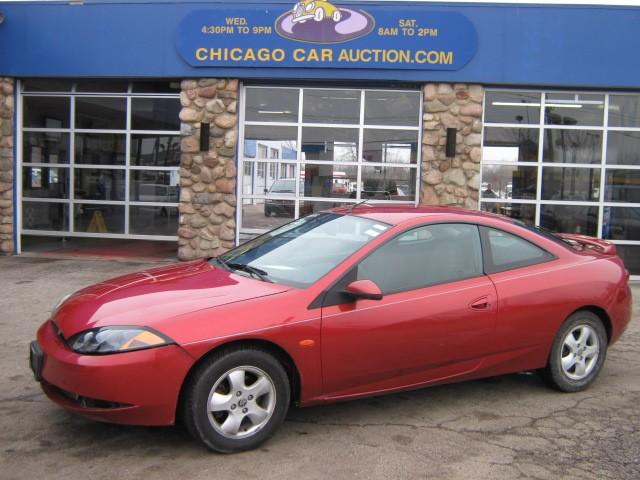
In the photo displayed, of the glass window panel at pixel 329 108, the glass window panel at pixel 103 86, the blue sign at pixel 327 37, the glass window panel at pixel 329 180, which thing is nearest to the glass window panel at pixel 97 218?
the glass window panel at pixel 103 86

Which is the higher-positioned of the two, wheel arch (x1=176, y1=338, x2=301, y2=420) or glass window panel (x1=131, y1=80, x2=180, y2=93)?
glass window panel (x1=131, y1=80, x2=180, y2=93)

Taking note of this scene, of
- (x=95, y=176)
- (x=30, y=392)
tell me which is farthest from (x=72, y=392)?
(x=95, y=176)

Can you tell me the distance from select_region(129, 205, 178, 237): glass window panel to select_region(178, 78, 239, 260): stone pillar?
1.11 m

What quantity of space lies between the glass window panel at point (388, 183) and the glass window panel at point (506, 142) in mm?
1331

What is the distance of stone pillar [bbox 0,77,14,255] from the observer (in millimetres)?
11234

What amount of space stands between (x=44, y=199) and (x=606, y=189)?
409 inches

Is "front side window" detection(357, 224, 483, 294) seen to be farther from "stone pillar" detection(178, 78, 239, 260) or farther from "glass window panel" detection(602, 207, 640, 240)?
"glass window panel" detection(602, 207, 640, 240)

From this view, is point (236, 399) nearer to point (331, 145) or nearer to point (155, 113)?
point (331, 145)

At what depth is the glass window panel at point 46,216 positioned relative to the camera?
39.0 feet

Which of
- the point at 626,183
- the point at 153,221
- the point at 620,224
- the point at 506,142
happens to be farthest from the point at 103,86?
the point at 620,224

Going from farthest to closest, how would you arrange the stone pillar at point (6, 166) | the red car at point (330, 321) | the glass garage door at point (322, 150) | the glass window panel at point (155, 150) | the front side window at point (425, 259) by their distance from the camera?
the glass window panel at point (155, 150) → the stone pillar at point (6, 166) → the glass garage door at point (322, 150) → the front side window at point (425, 259) → the red car at point (330, 321)

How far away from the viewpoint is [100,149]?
11.9m

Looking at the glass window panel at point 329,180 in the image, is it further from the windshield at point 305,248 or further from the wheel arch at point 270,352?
the wheel arch at point 270,352

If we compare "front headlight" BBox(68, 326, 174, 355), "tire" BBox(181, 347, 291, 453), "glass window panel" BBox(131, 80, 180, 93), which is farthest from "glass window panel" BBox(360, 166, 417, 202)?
"front headlight" BBox(68, 326, 174, 355)
